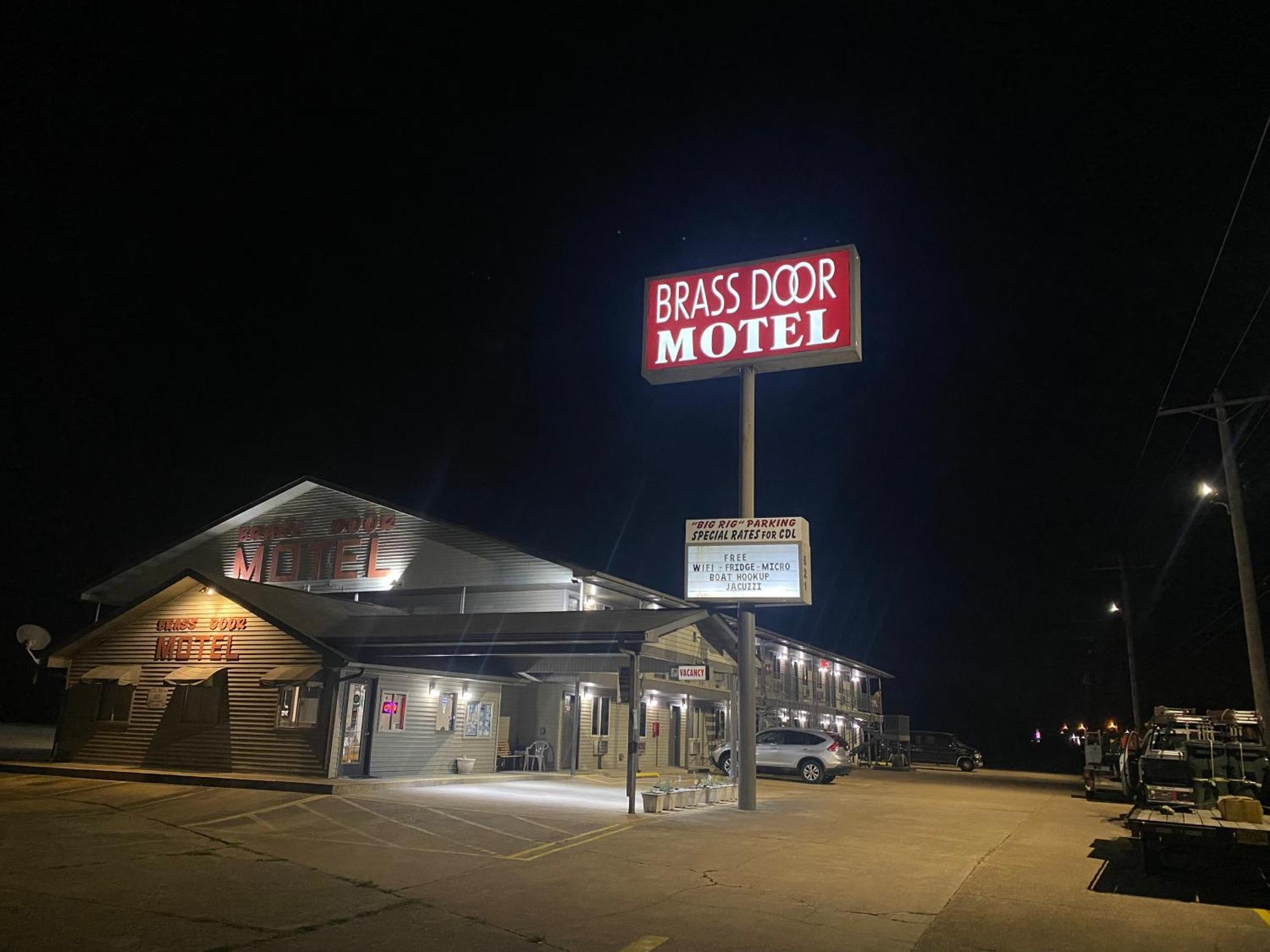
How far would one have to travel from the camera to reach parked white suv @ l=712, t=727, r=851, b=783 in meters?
26.8

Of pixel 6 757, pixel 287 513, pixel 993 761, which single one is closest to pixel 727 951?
pixel 6 757

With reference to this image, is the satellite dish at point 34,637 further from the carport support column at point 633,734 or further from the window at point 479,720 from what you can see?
the carport support column at point 633,734

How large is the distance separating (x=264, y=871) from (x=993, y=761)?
56944 mm

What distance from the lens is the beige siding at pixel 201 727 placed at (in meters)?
19.3

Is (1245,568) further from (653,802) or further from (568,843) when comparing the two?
(568,843)

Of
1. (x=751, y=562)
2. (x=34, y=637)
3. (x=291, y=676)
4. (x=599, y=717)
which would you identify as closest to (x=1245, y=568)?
(x=751, y=562)

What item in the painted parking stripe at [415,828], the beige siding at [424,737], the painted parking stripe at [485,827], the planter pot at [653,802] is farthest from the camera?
the beige siding at [424,737]

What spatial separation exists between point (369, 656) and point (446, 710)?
3.61 m

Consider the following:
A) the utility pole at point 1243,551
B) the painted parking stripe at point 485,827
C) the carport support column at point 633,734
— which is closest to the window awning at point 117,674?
the painted parking stripe at point 485,827

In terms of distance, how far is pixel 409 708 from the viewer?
845 inches

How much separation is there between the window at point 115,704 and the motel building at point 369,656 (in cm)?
5

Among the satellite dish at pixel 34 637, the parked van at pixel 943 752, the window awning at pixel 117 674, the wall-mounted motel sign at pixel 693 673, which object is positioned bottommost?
the parked van at pixel 943 752

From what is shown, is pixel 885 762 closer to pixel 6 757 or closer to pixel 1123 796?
pixel 1123 796

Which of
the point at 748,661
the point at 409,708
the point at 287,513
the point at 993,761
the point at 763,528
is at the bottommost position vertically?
the point at 993,761
